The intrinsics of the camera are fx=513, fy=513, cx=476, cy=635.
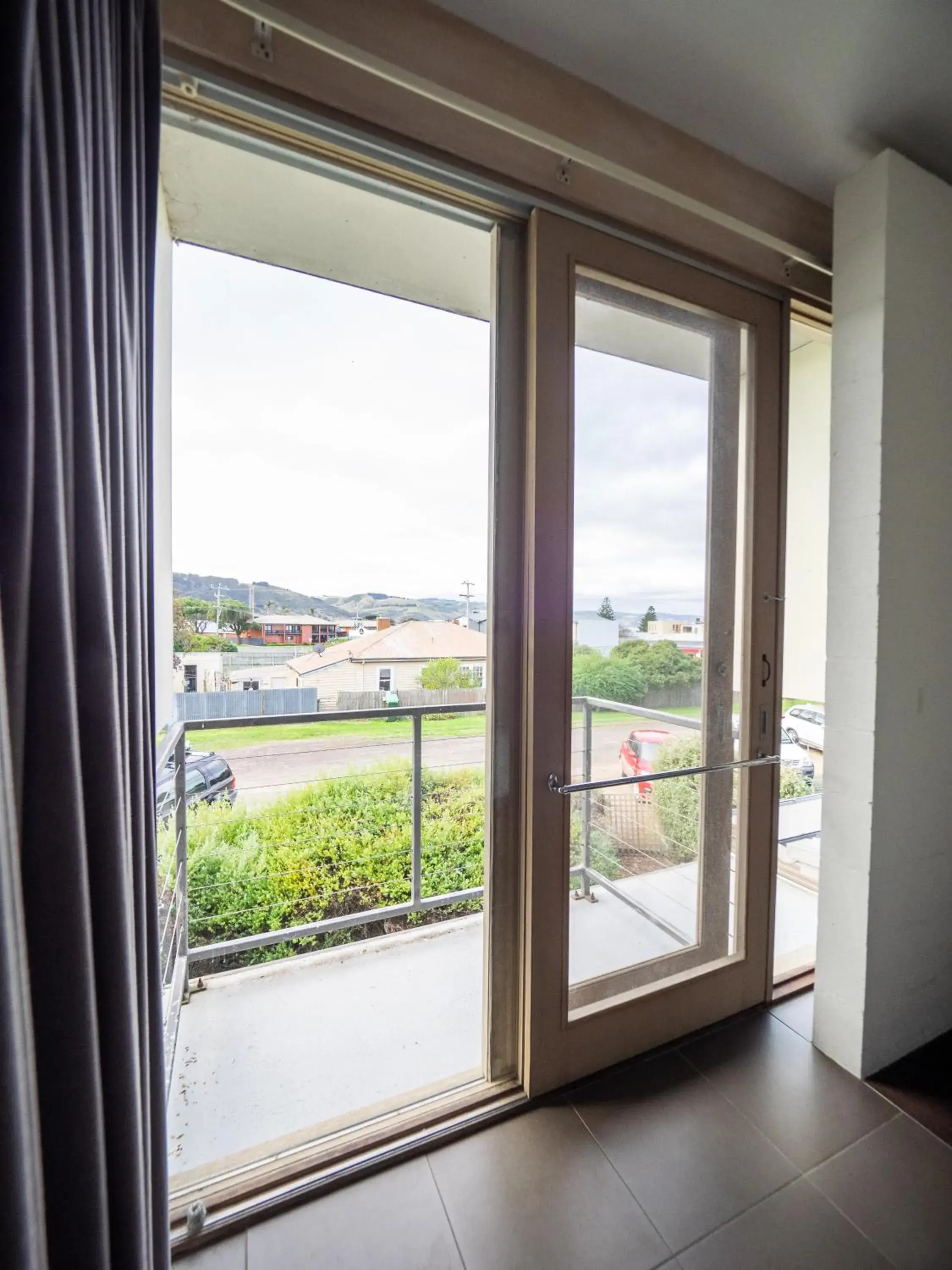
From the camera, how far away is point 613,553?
4.70 ft

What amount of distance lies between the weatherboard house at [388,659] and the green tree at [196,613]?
34 cm

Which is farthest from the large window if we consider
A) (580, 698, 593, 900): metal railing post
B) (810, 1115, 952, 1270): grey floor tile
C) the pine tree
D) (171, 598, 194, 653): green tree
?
(810, 1115, 952, 1270): grey floor tile

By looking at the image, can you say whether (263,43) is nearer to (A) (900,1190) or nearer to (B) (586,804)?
(B) (586,804)

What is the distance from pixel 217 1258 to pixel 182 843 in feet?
3.36

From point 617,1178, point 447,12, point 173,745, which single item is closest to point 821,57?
point 447,12

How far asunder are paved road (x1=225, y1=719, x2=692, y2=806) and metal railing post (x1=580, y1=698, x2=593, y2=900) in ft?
1.55

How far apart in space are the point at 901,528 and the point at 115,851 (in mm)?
1876

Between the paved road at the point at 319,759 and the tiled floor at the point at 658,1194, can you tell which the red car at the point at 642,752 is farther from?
the tiled floor at the point at 658,1194

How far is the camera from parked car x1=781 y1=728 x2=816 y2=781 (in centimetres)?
250

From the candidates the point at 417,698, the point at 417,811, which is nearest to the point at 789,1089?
the point at 417,811

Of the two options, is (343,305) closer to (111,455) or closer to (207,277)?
(207,277)

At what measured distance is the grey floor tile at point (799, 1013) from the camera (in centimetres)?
158

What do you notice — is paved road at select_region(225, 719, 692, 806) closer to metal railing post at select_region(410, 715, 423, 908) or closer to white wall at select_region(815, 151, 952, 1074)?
metal railing post at select_region(410, 715, 423, 908)

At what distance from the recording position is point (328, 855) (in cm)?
226
